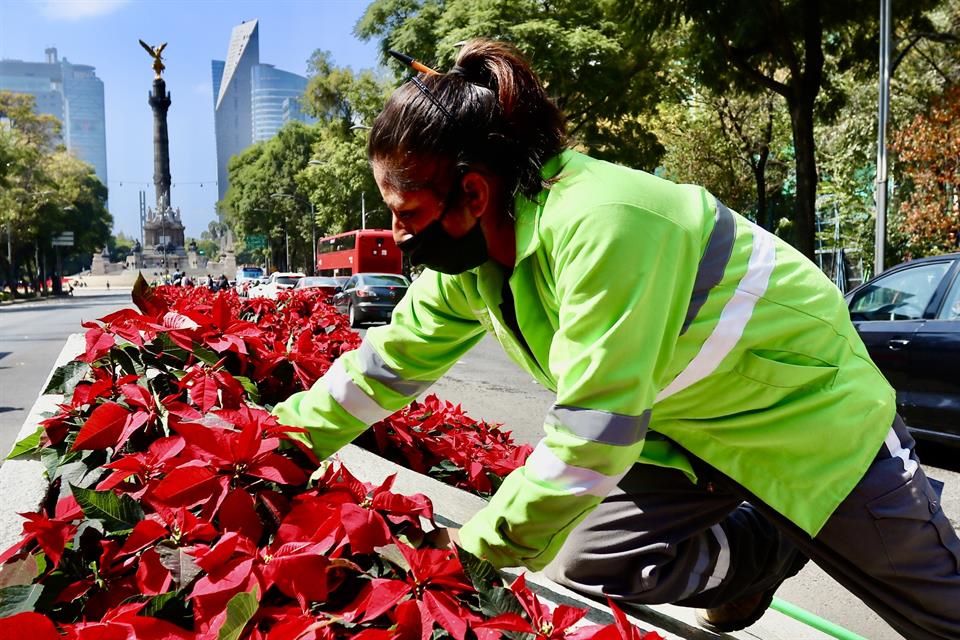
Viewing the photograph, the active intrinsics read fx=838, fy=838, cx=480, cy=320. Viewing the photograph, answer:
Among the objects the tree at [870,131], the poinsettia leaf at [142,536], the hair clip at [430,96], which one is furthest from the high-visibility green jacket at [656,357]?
the tree at [870,131]

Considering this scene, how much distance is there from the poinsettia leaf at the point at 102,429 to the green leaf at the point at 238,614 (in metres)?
0.69

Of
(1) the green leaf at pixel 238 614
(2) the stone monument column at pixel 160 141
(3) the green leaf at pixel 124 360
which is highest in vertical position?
(2) the stone monument column at pixel 160 141

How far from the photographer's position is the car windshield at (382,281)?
20.2 metres

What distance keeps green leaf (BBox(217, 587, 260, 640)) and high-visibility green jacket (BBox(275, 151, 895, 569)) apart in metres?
0.47

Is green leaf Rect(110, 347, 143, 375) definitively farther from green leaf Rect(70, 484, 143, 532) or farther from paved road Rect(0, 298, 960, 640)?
paved road Rect(0, 298, 960, 640)

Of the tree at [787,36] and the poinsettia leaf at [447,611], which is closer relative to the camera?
the poinsettia leaf at [447,611]

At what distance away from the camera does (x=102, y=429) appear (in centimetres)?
180

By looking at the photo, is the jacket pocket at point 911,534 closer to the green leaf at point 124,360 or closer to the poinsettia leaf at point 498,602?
the poinsettia leaf at point 498,602

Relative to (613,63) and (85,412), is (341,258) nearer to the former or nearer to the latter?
(613,63)

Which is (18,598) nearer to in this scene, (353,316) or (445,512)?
(445,512)

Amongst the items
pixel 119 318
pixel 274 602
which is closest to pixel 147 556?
pixel 274 602

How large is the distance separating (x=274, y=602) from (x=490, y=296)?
2.60ft

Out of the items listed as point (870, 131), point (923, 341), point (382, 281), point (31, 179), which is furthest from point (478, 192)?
point (31, 179)

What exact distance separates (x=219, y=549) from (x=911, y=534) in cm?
142
